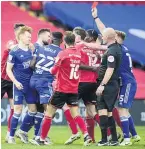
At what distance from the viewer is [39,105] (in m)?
13.9

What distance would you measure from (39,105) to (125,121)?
150cm

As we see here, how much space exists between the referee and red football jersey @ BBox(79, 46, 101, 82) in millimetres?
584

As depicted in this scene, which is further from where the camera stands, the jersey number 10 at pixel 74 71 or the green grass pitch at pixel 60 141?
the jersey number 10 at pixel 74 71

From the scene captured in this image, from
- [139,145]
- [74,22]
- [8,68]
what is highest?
[74,22]

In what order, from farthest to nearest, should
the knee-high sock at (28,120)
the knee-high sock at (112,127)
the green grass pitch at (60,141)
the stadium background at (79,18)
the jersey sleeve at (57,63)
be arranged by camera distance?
the stadium background at (79,18) < the knee-high sock at (28,120) < the knee-high sock at (112,127) < the jersey sleeve at (57,63) < the green grass pitch at (60,141)

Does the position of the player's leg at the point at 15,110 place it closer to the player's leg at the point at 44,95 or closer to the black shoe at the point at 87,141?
the player's leg at the point at 44,95

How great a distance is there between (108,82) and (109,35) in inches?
29.8

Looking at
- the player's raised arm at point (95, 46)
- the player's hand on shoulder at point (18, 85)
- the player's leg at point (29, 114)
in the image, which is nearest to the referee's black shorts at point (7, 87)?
the player's leg at point (29, 114)

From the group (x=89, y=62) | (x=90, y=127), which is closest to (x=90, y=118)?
(x=90, y=127)

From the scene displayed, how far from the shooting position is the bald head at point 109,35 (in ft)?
41.8

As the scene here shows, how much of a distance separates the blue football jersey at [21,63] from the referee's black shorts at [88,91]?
89 centimetres

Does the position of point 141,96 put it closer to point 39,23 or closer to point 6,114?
point 6,114

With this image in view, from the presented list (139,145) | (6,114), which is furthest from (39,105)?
(6,114)

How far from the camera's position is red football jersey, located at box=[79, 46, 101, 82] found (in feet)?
44.5
